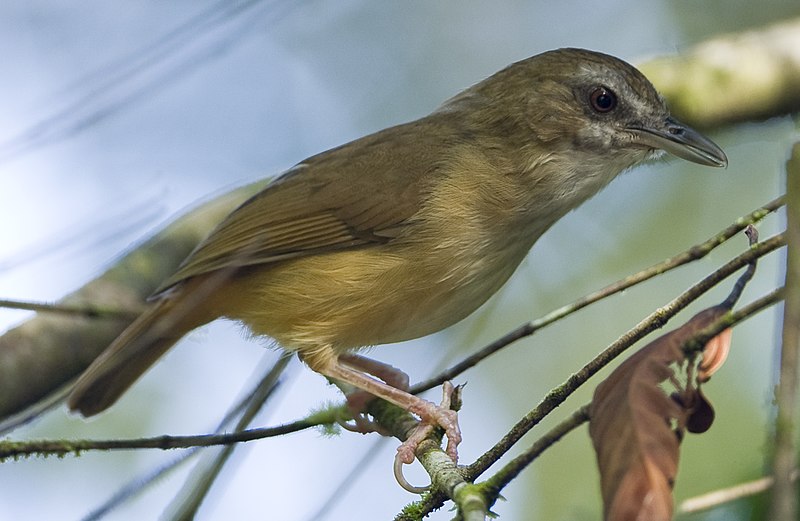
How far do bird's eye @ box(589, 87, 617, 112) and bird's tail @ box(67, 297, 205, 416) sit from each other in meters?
2.04

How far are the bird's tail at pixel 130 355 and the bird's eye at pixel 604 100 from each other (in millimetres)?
2042

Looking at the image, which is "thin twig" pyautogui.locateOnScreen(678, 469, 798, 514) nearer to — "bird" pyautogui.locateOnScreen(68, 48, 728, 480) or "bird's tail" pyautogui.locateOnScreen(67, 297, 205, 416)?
"bird" pyautogui.locateOnScreen(68, 48, 728, 480)

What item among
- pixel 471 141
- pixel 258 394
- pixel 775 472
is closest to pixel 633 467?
pixel 775 472

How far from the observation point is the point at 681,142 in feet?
13.5

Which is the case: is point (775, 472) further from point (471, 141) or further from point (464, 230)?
point (471, 141)

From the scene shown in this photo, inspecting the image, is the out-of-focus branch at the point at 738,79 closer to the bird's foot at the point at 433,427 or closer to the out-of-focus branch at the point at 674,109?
the out-of-focus branch at the point at 674,109

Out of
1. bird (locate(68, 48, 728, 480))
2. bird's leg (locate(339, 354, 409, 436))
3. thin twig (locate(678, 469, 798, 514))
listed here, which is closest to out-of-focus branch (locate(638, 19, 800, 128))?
bird (locate(68, 48, 728, 480))

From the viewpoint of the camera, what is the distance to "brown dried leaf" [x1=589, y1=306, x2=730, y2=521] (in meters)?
1.54

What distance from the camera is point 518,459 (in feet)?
5.64

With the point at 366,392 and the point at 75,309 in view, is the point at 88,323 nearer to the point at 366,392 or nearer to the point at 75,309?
the point at 75,309

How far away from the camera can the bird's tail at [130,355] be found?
399cm

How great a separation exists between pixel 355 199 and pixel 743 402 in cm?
250

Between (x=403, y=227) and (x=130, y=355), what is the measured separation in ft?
4.41

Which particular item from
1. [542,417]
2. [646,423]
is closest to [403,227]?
[542,417]
